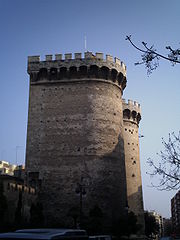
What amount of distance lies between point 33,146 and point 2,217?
7.80 meters

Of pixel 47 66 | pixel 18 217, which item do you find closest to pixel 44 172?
pixel 18 217

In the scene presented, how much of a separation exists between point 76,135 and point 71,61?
21.4 ft

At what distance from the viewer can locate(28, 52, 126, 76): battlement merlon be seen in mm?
25344

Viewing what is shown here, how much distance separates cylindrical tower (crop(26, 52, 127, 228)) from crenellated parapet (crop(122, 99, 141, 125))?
266 inches

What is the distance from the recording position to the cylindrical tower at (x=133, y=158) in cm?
3194

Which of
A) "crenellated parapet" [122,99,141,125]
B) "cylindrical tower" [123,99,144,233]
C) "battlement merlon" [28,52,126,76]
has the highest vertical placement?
"battlement merlon" [28,52,126,76]

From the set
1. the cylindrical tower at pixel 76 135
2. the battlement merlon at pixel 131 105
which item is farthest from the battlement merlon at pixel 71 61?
the battlement merlon at pixel 131 105

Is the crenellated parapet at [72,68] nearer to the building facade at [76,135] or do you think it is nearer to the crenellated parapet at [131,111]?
the building facade at [76,135]

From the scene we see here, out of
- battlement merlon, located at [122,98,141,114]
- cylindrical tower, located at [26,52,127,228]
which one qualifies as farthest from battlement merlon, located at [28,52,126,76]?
battlement merlon, located at [122,98,141,114]

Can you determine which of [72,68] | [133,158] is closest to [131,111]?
[133,158]

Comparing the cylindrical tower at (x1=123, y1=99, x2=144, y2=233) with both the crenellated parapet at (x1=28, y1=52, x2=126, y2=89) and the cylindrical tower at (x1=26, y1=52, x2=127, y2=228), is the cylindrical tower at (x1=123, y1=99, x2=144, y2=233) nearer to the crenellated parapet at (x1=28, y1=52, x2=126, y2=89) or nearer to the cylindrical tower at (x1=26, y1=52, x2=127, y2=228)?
the cylindrical tower at (x1=26, y1=52, x2=127, y2=228)

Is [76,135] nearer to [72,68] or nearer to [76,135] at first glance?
[76,135]

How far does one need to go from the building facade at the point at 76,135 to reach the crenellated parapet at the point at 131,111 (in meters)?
6.41

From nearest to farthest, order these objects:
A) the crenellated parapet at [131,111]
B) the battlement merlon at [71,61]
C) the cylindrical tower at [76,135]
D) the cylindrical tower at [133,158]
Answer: the cylindrical tower at [76,135] < the battlement merlon at [71,61] < the cylindrical tower at [133,158] < the crenellated parapet at [131,111]
